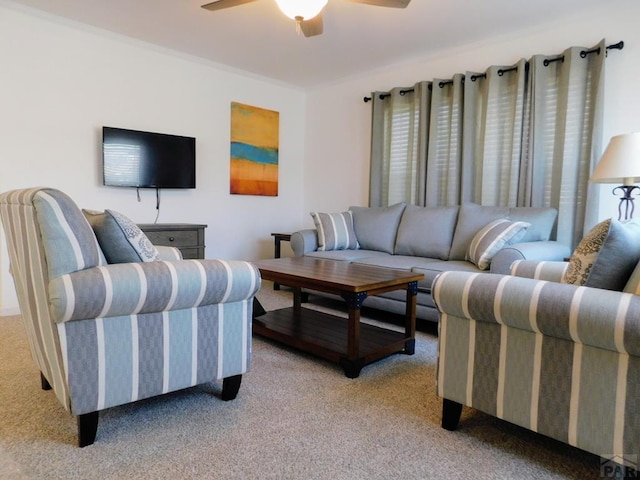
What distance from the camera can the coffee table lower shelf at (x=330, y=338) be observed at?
226 centimetres

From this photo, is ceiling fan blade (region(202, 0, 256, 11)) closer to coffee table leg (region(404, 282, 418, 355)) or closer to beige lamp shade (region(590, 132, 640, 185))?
coffee table leg (region(404, 282, 418, 355))

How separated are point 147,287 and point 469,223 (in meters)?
2.70

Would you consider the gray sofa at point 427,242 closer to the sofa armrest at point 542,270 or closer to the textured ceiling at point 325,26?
the sofa armrest at point 542,270

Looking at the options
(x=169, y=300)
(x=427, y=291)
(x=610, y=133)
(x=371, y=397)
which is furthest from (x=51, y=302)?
(x=610, y=133)

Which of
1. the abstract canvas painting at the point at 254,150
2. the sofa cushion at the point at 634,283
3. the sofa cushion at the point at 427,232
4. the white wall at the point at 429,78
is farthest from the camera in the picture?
the abstract canvas painting at the point at 254,150

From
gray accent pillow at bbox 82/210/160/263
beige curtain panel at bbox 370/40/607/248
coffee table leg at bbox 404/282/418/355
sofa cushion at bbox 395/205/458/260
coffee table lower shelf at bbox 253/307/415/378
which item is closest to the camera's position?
gray accent pillow at bbox 82/210/160/263

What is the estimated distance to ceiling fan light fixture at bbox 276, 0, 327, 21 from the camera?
→ 2.20 metres

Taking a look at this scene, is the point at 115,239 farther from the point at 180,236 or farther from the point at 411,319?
the point at 180,236

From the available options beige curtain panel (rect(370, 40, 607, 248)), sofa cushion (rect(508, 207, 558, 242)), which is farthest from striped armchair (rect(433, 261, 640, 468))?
beige curtain panel (rect(370, 40, 607, 248))

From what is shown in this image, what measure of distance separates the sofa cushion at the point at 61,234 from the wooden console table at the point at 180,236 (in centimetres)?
217

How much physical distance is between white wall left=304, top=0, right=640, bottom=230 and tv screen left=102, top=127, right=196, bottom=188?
5.72ft

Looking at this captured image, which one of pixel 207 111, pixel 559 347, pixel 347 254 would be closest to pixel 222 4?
pixel 207 111

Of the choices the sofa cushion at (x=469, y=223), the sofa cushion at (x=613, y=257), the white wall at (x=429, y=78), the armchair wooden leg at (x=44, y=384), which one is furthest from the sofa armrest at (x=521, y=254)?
the armchair wooden leg at (x=44, y=384)

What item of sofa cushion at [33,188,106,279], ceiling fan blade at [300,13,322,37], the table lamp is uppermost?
ceiling fan blade at [300,13,322,37]
